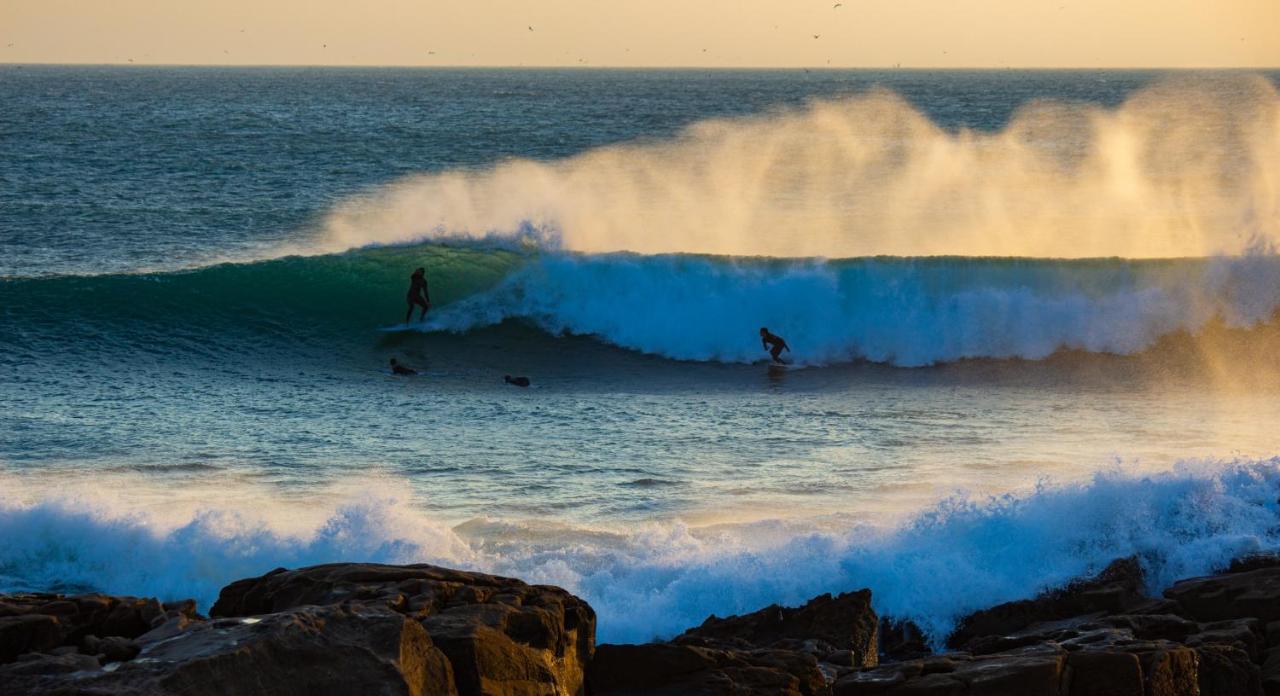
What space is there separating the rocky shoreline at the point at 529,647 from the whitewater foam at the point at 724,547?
964mm

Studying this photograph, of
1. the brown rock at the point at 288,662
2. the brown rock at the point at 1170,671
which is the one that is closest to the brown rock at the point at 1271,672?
the brown rock at the point at 1170,671

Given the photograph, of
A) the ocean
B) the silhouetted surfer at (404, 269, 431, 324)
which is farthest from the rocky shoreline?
the silhouetted surfer at (404, 269, 431, 324)

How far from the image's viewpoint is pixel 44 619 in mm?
6023

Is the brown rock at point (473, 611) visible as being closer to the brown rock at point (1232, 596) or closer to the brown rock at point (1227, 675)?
the brown rock at point (1227, 675)

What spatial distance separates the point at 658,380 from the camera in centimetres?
1786

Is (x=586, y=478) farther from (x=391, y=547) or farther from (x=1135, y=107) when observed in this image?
(x=1135, y=107)

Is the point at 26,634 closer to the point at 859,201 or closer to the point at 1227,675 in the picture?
the point at 1227,675

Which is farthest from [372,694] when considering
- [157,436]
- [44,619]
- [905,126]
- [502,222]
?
[905,126]

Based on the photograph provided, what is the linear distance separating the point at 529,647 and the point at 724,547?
395 centimetres

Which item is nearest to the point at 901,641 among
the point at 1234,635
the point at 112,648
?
the point at 1234,635

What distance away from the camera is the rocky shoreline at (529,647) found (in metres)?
5.41

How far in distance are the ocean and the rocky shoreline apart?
125 cm

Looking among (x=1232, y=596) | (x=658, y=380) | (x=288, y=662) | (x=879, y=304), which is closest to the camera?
(x=288, y=662)

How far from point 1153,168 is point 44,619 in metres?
40.1
